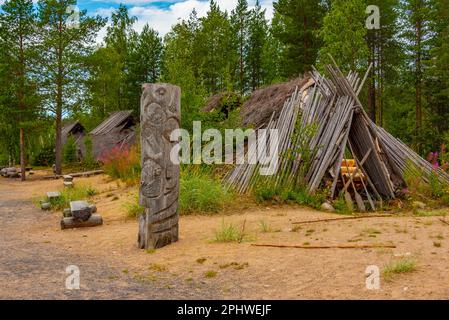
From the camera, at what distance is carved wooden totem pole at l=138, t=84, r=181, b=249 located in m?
5.69

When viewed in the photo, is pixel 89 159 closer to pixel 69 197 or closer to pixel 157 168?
pixel 69 197

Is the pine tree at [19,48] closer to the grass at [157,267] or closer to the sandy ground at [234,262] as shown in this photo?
the sandy ground at [234,262]

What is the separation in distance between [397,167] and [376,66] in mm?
18242

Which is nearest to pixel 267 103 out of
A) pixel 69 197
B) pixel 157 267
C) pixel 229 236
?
pixel 69 197

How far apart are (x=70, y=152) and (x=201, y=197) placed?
2044 cm

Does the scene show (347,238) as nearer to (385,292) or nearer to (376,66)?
(385,292)

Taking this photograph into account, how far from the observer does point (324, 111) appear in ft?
32.1

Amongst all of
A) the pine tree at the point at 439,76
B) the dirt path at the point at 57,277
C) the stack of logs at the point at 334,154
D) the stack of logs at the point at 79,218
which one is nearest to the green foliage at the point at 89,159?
the stack of logs at the point at 334,154

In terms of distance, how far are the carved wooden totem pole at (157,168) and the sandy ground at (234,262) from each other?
0.94ft

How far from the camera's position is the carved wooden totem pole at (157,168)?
569cm

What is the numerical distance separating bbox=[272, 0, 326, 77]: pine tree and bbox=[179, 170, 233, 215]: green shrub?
17237 mm

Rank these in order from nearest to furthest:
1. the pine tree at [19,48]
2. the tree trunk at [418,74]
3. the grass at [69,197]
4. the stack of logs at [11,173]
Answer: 1. the grass at [69,197]
2. the pine tree at [19,48]
3. the stack of logs at [11,173]
4. the tree trunk at [418,74]

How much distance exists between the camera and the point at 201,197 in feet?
26.7

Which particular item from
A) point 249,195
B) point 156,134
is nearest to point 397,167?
point 249,195
